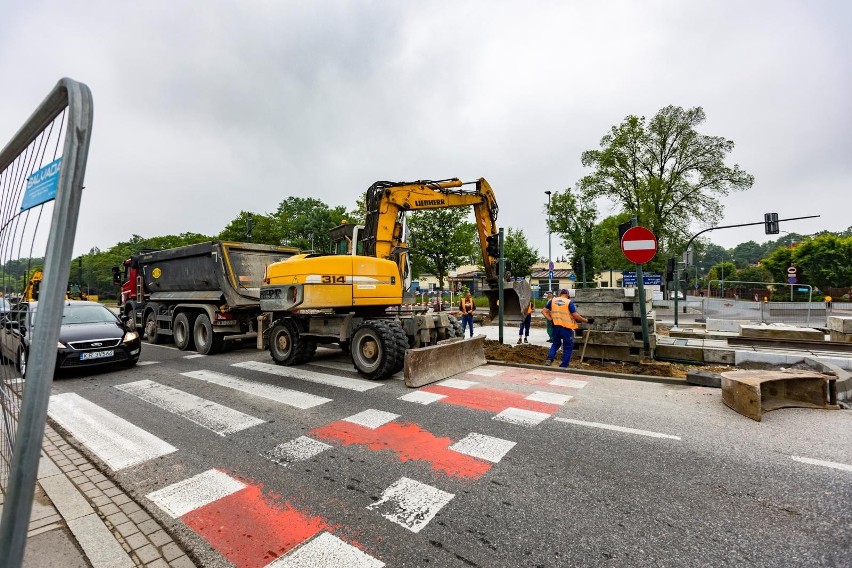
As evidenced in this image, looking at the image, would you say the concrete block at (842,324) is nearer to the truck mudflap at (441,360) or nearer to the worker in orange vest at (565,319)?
the worker in orange vest at (565,319)

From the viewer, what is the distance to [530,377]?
730 centimetres

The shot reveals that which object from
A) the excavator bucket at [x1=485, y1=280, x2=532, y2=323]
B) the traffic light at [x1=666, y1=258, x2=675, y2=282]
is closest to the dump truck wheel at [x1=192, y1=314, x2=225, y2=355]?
the excavator bucket at [x1=485, y1=280, x2=532, y2=323]

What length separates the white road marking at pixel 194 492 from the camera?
3234 mm

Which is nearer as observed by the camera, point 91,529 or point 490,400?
point 91,529

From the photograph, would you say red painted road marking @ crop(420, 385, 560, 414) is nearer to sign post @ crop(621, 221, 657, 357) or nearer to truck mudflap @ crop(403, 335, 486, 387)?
truck mudflap @ crop(403, 335, 486, 387)

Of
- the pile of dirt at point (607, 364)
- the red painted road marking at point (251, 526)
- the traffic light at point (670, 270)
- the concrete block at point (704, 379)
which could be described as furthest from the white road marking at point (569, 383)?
the traffic light at point (670, 270)

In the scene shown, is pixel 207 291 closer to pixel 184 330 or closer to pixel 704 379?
pixel 184 330

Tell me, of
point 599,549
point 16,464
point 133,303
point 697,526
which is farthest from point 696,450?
point 133,303

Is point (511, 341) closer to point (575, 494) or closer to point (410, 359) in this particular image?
point (410, 359)

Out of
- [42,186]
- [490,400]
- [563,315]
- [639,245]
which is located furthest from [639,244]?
[42,186]

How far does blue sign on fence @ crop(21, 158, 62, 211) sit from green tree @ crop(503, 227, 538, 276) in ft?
116

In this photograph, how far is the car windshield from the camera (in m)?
8.56

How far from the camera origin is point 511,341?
43.2ft

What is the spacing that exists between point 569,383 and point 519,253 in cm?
3228
